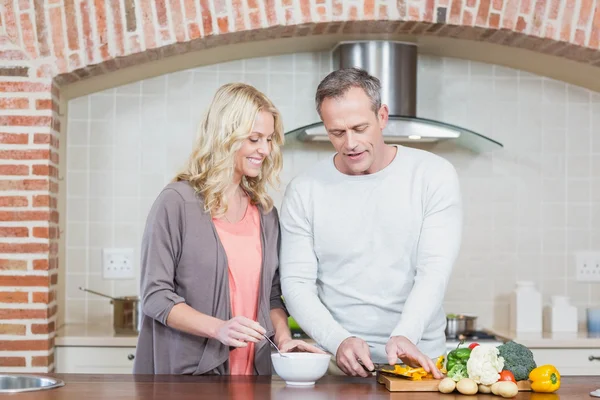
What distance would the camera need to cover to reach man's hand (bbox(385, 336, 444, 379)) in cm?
231

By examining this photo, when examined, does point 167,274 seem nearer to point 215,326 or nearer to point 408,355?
point 215,326

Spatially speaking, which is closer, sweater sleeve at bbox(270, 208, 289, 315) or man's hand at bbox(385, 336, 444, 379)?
man's hand at bbox(385, 336, 444, 379)

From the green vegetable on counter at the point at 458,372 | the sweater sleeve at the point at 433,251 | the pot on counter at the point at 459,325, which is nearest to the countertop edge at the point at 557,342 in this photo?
the pot on counter at the point at 459,325

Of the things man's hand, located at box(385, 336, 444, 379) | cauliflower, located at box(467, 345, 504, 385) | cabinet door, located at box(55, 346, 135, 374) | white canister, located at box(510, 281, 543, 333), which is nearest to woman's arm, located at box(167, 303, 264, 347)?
man's hand, located at box(385, 336, 444, 379)

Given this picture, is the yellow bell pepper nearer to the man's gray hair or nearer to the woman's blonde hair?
the man's gray hair

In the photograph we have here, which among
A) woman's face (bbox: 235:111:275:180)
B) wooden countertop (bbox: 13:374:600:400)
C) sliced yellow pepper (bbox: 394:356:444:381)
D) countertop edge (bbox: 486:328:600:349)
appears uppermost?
woman's face (bbox: 235:111:275:180)

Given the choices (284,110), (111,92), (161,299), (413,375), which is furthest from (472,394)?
(111,92)

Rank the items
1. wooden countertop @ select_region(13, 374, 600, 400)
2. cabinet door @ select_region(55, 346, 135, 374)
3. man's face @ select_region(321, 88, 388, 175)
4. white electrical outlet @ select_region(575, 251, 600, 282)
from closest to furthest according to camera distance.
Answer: wooden countertop @ select_region(13, 374, 600, 400)
man's face @ select_region(321, 88, 388, 175)
cabinet door @ select_region(55, 346, 135, 374)
white electrical outlet @ select_region(575, 251, 600, 282)

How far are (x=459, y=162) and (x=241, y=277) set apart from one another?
2.25 m

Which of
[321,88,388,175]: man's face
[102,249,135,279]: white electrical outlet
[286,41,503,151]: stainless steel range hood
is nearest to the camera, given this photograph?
[321,88,388,175]: man's face

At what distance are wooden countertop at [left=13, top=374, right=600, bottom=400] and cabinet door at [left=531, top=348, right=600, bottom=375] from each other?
Result: 1639mm

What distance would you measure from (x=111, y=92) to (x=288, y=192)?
201 centimetres

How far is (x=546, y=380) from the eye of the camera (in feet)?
7.28

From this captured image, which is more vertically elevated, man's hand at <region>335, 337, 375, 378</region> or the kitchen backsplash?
the kitchen backsplash
